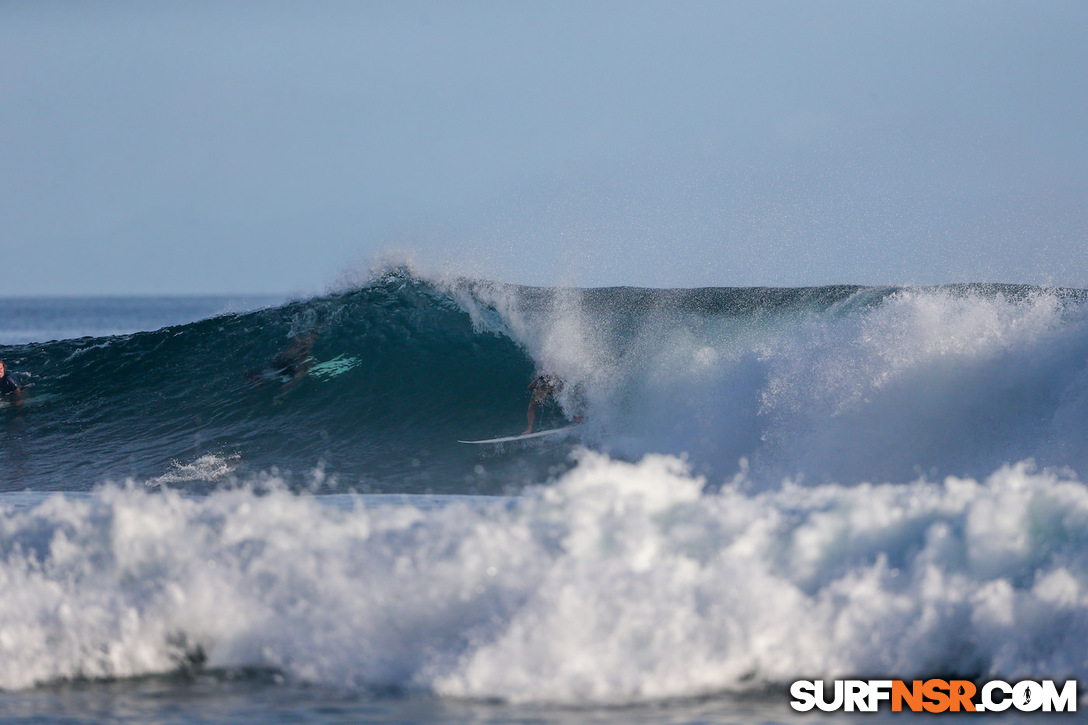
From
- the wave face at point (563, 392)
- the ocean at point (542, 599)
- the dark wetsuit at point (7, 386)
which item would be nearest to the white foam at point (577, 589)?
the ocean at point (542, 599)

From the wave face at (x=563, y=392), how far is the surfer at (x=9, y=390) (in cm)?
18

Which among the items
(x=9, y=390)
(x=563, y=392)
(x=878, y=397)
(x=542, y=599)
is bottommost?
(x=542, y=599)

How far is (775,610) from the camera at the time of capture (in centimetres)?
387

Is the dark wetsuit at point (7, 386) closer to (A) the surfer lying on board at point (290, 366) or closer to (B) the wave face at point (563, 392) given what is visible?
(B) the wave face at point (563, 392)

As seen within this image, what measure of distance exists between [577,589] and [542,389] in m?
7.74

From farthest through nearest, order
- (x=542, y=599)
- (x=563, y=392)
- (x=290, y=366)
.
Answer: (x=290, y=366), (x=563, y=392), (x=542, y=599)

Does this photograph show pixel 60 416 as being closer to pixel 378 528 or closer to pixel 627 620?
pixel 378 528

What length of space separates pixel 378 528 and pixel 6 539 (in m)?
1.94

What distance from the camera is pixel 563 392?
11609mm

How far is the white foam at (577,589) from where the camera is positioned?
373cm

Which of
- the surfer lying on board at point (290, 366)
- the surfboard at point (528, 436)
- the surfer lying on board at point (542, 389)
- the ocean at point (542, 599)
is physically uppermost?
the surfer lying on board at point (290, 366)

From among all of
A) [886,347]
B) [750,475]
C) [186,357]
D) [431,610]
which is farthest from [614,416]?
[431,610]

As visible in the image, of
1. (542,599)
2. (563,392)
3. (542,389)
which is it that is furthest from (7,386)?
(542,599)

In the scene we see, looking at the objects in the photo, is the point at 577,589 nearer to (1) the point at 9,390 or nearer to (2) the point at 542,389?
(2) the point at 542,389
